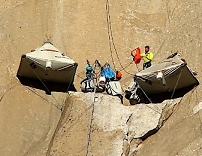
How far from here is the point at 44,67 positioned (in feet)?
86.4

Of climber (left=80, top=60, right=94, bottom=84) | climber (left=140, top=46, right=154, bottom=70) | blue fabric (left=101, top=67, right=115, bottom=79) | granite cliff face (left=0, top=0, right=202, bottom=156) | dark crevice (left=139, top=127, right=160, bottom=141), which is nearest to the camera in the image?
granite cliff face (left=0, top=0, right=202, bottom=156)

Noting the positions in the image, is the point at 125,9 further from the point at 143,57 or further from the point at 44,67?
the point at 44,67

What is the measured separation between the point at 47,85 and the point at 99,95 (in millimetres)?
2782

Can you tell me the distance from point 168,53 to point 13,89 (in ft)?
23.4

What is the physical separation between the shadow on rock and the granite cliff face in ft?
0.67

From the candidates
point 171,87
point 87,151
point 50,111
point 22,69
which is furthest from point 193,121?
point 22,69

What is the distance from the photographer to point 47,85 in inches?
1075

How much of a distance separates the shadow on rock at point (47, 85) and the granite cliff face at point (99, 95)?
20 centimetres

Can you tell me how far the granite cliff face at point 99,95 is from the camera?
80.0ft

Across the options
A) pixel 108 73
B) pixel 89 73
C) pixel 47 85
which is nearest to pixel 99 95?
pixel 108 73

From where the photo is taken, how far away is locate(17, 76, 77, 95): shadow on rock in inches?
1072

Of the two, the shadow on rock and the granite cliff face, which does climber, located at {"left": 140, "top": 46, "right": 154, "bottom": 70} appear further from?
the shadow on rock

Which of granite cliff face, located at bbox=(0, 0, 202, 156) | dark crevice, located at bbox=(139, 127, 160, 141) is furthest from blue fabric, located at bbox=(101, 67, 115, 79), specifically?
dark crevice, located at bbox=(139, 127, 160, 141)

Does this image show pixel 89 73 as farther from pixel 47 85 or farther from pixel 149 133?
pixel 149 133
